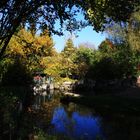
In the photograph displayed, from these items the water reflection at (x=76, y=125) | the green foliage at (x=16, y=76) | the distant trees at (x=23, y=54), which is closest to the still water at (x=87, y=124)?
the water reflection at (x=76, y=125)

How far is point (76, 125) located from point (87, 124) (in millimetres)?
943

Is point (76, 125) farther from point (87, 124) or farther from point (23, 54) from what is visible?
point (23, 54)

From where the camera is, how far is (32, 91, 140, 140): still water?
21486 mm

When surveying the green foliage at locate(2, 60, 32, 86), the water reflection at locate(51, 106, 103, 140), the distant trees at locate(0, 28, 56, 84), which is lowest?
the water reflection at locate(51, 106, 103, 140)

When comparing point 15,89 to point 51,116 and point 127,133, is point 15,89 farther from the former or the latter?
point 127,133

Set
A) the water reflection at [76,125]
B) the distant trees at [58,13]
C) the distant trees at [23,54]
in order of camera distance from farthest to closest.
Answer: the distant trees at [23,54] < the water reflection at [76,125] < the distant trees at [58,13]

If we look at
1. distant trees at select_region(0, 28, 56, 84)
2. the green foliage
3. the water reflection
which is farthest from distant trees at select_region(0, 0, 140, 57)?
the green foliage

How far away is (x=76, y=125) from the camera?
25453mm

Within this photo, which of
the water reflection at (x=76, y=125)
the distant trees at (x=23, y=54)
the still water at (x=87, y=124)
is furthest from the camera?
the distant trees at (x=23, y=54)

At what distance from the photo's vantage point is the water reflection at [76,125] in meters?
21.3

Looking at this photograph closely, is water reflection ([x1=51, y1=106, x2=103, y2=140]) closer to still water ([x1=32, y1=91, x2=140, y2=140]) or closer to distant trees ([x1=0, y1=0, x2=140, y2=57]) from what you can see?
still water ([x1=32, y1=91, x2=140, y2=140])

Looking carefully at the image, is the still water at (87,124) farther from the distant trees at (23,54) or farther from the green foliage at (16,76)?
the distant trees at (23,54)

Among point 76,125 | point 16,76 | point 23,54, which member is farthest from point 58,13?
point 23,54

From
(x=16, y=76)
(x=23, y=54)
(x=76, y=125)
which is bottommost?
(x=76, y=125)
